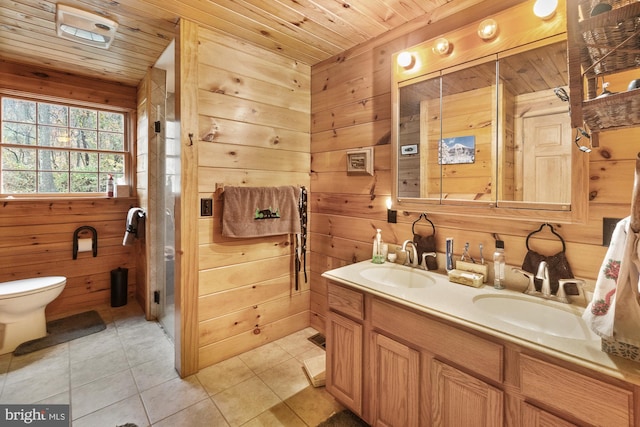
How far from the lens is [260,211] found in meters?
2.25

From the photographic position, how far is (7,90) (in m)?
2.69

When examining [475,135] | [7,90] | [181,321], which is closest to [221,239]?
[181,321]

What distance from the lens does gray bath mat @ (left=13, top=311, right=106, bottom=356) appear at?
236 centimetres

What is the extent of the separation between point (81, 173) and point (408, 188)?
10.7 feet

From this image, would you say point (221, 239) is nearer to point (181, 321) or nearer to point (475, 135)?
point (181, 321)

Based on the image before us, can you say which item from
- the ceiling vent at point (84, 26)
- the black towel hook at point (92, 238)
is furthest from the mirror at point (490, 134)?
the black towel hook at point (92, 238)

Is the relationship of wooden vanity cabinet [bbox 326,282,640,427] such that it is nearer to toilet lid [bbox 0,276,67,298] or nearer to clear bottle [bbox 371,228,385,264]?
clear bottle [bbox 371,228,385,264]

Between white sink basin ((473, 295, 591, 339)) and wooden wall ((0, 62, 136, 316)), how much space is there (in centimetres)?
347

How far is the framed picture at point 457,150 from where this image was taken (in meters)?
1.65

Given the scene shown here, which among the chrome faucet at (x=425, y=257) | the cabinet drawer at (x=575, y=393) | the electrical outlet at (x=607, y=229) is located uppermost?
the electrical outlet at (x=607, y=229)

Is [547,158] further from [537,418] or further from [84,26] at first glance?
[84,26]

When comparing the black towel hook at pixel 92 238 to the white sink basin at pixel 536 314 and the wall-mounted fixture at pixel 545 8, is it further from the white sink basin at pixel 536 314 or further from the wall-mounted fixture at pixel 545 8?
the wall-mounted fixture at pixel 545 8

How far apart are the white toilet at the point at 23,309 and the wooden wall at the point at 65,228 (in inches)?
18.0

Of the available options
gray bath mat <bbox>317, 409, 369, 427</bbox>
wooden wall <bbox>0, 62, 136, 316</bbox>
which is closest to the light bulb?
gray bath mat <bbox>317, 409, 369, 427</bbox>
